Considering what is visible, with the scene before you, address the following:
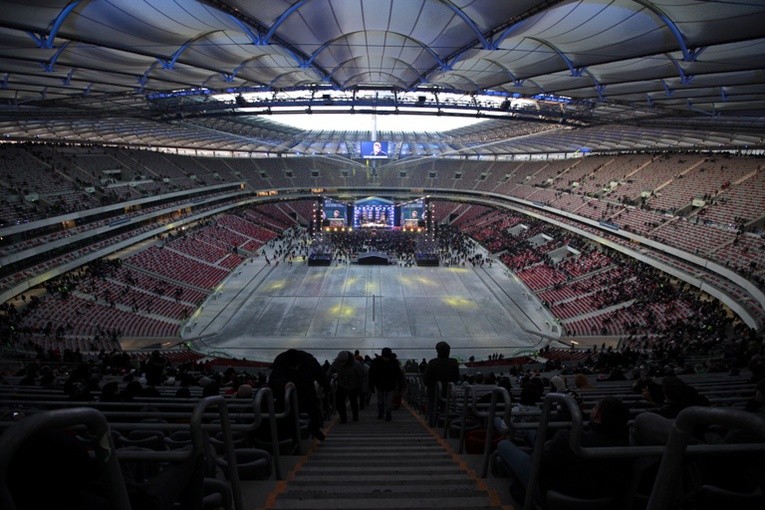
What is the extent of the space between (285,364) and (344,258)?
4225 centimetres

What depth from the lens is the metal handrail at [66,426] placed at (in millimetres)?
1258

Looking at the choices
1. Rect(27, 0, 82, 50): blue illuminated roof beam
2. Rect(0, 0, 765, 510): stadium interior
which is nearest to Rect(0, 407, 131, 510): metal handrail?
Rect(0, 0, 765, 510): stadium interior

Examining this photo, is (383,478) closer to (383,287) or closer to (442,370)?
(442,370)

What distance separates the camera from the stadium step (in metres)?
3.65

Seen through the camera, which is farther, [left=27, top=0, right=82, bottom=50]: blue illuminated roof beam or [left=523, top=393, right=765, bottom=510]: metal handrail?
[left=27, top=0, right=82, bottom=50]: blue illuminated roof beam

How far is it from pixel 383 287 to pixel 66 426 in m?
35.4

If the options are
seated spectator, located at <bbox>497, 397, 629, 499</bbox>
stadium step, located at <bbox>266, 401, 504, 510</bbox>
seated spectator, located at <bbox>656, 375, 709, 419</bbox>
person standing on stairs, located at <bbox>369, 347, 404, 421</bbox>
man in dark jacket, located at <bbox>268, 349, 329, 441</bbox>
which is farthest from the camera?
person standing on stairs, located at <bbox>369, 347, 404, 421</bbox>

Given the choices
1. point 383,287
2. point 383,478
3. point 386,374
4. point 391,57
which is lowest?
point 383,478

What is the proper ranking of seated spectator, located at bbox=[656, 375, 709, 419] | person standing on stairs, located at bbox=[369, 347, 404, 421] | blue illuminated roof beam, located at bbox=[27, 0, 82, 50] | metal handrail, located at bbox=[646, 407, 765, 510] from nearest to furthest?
metal handrail, located at bbox=[646, 407, 765, 510]
seated spectator, located at bbox=[656, 375, 709, 419]
person standing on stairs, located at bbox=[369, 347, 404, 421]
blue illuminated roof beam, located at bbox=[27, 0, 82, 50]

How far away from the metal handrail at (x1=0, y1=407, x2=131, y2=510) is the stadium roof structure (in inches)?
447

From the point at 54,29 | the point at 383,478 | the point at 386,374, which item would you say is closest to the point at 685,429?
the point at 383,478

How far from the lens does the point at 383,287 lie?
3672cm

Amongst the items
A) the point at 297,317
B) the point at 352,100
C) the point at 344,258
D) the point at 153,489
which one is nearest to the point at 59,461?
the point at 153,489

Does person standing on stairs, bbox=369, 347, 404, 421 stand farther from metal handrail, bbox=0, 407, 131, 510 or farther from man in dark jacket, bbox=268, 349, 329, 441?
metal handrail, bbox=0, 407, 131, 510
